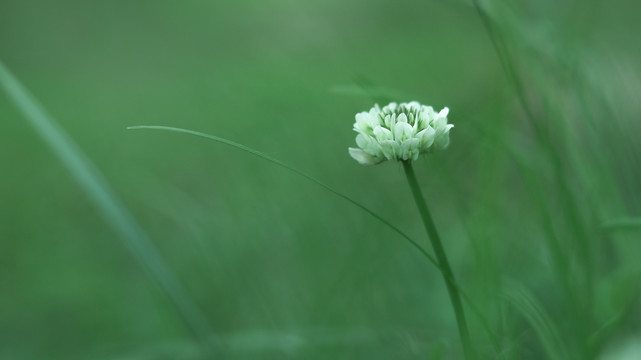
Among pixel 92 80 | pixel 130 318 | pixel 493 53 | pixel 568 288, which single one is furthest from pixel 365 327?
pixel 92 80

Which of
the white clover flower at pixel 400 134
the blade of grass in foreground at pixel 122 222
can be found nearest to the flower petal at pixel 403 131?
the white clover flower at pixel 400 134

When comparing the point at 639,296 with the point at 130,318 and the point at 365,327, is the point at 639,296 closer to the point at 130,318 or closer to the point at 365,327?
the point at 365,327

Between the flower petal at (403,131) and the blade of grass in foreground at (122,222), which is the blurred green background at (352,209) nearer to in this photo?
the blade of grass in foreground at (122,222)

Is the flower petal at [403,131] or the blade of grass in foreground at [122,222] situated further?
the blade of grass in foreground at [122,222]

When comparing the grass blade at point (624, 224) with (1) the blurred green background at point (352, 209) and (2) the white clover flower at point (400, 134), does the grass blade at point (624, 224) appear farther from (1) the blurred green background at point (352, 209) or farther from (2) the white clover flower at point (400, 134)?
(2) the white clover flower at point (400, 134)

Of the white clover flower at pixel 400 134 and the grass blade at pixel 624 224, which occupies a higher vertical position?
the white clover flower at pixel 400 134

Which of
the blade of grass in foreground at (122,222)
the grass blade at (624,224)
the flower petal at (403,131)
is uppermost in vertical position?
the blade of grass in foreground at (122,222)
